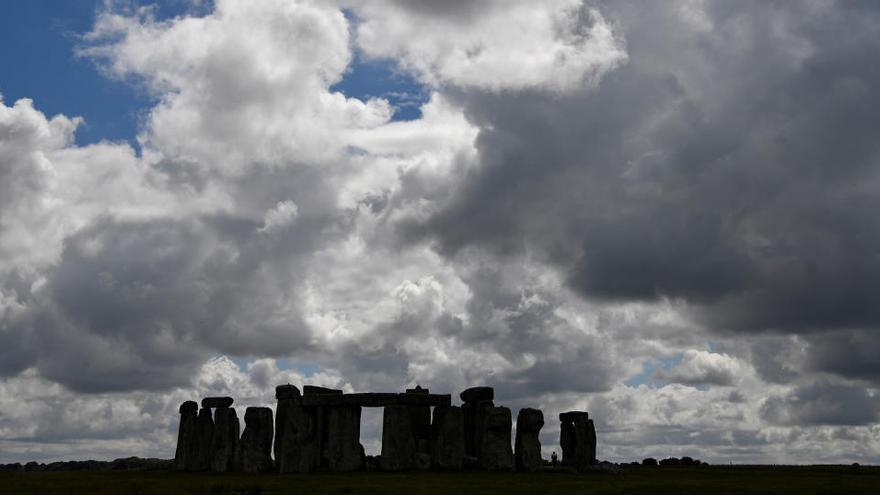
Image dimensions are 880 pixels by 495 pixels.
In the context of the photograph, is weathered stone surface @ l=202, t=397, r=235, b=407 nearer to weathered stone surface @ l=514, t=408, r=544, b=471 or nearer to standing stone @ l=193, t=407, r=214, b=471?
standing stone @ l=193, t=407, r=214, b=471

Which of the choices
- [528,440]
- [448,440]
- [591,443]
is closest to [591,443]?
[591,443]

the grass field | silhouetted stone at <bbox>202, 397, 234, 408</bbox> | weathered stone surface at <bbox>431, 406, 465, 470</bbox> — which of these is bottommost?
the grass field

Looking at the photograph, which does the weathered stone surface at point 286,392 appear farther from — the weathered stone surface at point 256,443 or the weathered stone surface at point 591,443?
the weathered stone surface at point 591,443

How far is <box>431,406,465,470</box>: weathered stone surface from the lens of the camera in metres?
38.8

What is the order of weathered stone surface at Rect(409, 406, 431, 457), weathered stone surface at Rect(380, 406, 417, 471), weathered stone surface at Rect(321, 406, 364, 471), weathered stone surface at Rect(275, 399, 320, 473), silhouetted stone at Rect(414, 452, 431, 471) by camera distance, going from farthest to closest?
weathered stone surface at Rect(409, 406, 431, 457), weathered stone surface at Rect(275, 399, 320, 473), weathered stone surface at Rect(321, 406, 364, 471), weathered stone surface at Rect(380, 406, 417, 471), silhouetted stone at Rect(414, 452, 431, 471)

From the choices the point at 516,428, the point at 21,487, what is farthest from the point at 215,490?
the point at 516,428

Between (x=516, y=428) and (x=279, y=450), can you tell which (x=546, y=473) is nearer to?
(x=516, y=428)

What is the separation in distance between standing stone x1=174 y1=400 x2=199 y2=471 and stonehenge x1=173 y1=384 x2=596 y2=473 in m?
0.04

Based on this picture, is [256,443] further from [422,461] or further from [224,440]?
[422,461]

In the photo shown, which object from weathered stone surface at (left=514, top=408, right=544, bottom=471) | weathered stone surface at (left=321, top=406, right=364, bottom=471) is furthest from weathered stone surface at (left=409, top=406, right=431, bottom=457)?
weathered stone surface at (left=514, top=408, right=544, bottom=471)

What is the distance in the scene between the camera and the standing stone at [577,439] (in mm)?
42219

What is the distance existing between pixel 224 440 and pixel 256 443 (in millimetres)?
1598

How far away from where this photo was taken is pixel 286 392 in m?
41.1

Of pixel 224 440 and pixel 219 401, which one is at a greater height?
pixel 219 401
